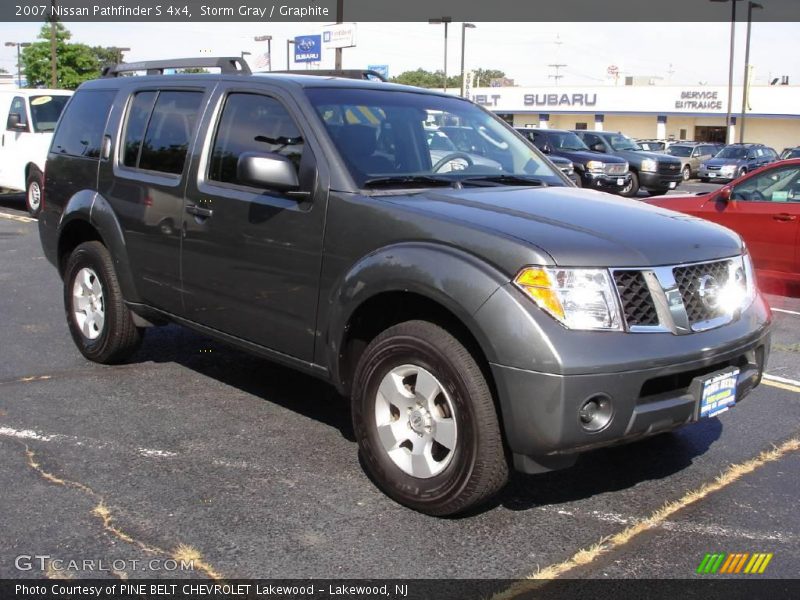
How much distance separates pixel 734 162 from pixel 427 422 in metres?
32.4

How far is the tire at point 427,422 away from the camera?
3475 mm

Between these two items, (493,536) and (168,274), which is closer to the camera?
(493,536)

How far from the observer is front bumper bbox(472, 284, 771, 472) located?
328cm

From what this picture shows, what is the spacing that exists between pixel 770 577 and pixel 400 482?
1.51m

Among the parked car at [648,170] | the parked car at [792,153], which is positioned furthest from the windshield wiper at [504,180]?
the parked car at [792,153]

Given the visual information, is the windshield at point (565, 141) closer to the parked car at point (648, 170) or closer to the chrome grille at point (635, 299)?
the parked car at point (648, 170)

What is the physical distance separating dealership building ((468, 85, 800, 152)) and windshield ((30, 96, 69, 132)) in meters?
43.6

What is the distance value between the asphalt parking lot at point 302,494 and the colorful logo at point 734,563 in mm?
44

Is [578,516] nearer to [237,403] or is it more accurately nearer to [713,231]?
[713,231]

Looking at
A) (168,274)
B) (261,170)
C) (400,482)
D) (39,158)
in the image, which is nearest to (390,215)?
(261,170)

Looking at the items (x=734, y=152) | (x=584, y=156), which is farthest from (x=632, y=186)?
(x=734, y=152)

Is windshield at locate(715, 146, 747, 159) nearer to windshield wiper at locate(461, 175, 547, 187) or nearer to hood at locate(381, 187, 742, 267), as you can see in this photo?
windshield wiper at locate(461, 175, 547, 187)

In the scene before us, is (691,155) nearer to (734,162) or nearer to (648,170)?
(734,162)

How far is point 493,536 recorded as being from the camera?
11.9ft
